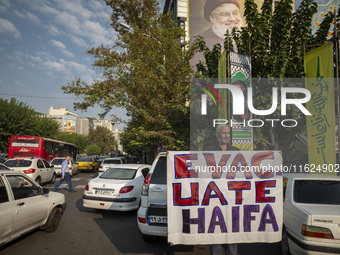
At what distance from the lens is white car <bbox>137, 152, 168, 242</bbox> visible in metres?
4.80

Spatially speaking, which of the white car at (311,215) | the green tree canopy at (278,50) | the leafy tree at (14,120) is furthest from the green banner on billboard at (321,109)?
the leafy tree at (14,120)

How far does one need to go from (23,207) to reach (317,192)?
5.53m

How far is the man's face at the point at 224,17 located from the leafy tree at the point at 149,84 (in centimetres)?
1687

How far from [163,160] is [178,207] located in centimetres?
187

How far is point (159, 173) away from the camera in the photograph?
542cm

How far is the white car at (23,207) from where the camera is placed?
446cm

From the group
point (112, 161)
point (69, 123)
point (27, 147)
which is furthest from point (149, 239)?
point (69, 123)

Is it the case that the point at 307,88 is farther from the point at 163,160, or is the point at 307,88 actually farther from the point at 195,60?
the point at 195,60

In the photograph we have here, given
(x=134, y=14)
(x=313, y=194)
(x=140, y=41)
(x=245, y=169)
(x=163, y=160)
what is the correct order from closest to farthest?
1. (x=245, y=169)
2. (x=313, y=194)
3. (x=163, y=160)
4. (x=140, y=41)
5. (x=134, y=14)

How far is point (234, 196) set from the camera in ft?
12.3

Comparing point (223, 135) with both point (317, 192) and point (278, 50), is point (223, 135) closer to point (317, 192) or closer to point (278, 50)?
point (317, 192)

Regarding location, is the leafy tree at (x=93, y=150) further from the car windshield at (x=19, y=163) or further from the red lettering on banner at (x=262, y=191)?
the red lettering on banner at (x=262, y=191)

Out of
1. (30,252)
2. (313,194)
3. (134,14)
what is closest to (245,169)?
(313,194)

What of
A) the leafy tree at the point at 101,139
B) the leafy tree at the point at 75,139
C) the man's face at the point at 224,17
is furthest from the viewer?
the leafy tree at the point at 101,139
